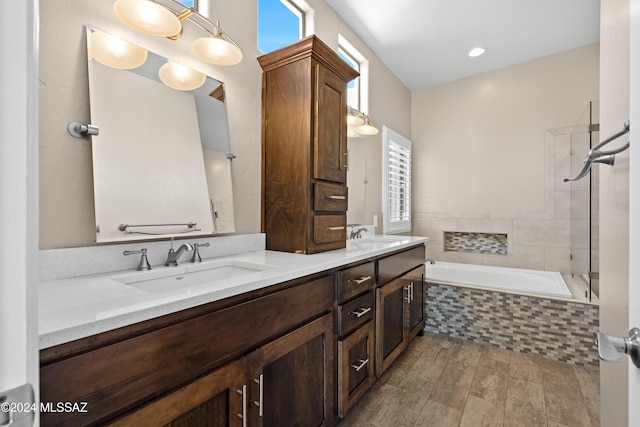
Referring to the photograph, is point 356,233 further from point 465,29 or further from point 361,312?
point 465,29

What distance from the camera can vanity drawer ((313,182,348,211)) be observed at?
1.72 meters

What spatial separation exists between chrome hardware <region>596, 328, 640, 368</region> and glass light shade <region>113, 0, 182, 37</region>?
5.44 ft

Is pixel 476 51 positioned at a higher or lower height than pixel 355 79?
higher

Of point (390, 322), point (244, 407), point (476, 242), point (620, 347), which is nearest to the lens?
point (620, 347)

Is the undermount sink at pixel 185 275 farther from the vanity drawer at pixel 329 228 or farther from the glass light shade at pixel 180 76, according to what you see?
the glass light shade at pixel 180 76

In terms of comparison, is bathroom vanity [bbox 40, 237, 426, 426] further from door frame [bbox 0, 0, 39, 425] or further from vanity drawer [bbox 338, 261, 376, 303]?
door frame [bbox 0, 0, 39, 425]

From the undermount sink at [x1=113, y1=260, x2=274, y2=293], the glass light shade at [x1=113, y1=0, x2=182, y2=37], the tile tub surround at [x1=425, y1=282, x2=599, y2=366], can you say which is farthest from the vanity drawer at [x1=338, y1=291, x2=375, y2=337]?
the glass light shade at [x1=113, y1=0, x2=182, y2=37]

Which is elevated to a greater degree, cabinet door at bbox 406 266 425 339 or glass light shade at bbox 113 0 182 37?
glass light shade at bbox 113 0 182 37

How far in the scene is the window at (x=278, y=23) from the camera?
6.31 ft

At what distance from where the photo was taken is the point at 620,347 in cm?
51

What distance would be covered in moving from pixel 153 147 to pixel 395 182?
2.76 meters

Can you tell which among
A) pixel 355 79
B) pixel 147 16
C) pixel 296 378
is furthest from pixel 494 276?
pixel 147 16

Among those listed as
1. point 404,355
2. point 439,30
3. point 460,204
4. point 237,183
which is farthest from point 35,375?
point 460,204

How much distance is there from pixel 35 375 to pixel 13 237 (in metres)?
0.15
